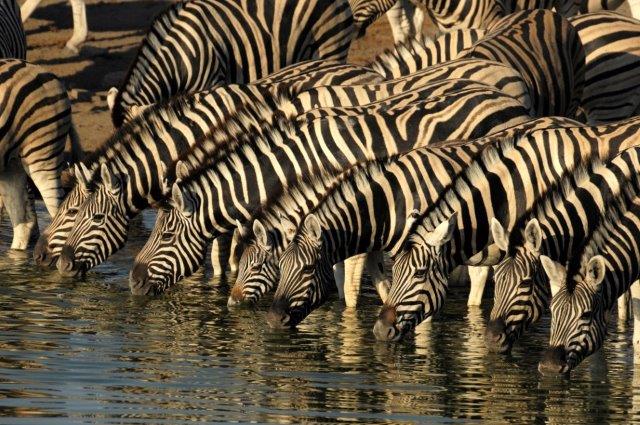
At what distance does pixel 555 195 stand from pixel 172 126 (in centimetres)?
480

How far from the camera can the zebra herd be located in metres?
14.6

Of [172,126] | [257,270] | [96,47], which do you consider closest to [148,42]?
[172,126]

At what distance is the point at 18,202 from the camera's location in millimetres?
19000

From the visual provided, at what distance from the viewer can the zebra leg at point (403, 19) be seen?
2616cm

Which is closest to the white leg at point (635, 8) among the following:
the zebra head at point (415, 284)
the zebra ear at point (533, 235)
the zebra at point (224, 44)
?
the zebra at point (224, 44)

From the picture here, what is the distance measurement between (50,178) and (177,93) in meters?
2.25

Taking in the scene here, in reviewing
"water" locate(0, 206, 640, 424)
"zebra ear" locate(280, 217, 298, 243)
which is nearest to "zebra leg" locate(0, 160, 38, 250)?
"water" locate(0, 206, 640, 424)

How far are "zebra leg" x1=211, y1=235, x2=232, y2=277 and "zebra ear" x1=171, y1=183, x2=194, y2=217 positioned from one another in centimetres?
121

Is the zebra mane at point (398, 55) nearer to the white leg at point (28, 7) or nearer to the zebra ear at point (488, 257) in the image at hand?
the zebra ear at point (488, 257)

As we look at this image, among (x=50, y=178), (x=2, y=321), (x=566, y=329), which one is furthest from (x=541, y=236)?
(x=50, y=178)

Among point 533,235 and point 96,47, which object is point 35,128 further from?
point 96,47

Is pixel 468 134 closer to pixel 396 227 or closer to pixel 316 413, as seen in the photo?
pixel 396 227

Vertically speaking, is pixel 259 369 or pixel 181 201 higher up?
pixel 181 201

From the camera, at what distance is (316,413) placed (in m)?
12.3
